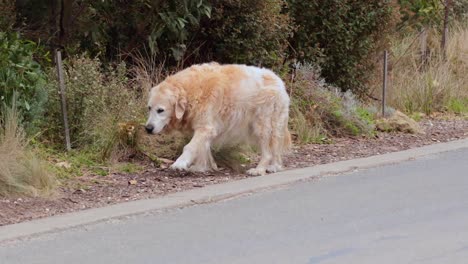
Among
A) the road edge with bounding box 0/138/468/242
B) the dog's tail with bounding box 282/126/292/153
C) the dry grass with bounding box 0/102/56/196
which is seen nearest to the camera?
the road edge with bounding box 0/138/468/242

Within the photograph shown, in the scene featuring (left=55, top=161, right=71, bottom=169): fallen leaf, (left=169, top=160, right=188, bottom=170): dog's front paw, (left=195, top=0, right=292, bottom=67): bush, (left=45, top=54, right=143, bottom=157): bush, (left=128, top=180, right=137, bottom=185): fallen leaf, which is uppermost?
(left=195, top=0, right=292, bottom=67): bush

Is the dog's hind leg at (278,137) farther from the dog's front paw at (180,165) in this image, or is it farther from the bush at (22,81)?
the bush at (22,81)

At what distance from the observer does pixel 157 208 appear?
798cm

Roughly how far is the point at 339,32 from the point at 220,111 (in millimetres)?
6150

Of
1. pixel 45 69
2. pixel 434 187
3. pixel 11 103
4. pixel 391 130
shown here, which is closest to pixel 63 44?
pixel 45 69

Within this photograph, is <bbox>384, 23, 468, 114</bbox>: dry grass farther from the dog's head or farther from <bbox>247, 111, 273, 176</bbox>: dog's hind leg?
the dog's head

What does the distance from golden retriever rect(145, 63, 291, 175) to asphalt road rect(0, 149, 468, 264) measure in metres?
1.06

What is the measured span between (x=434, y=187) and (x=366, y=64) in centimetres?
740

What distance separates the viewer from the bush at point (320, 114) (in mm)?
12602

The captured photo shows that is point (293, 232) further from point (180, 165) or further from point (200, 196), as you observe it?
point (180, 165)

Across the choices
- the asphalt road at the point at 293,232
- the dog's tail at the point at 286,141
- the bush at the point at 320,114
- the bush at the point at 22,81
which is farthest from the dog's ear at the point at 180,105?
the bush at the point at 320,114

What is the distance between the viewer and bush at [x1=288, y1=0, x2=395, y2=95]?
597 inches

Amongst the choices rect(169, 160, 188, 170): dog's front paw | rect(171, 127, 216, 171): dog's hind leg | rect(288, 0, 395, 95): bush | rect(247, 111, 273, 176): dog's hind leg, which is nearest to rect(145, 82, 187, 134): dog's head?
rect(171, 127, 216, 171): dog's hind leg

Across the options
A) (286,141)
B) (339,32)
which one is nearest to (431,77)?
(339,32)
